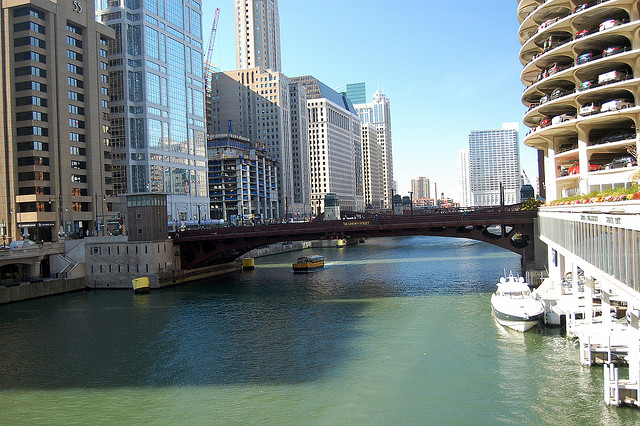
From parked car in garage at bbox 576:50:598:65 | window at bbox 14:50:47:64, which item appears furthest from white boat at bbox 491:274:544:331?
window at bbox 14:50:47:64

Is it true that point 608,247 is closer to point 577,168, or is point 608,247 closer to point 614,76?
point 614,76

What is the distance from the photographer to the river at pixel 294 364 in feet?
103

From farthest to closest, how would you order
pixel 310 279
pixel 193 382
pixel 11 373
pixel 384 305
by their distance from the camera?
pixel 310 279 → pixel 384 305 → pixel 11 373 → pixel 193 382

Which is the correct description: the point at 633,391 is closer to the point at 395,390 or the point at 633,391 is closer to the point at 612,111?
the point at 395,390

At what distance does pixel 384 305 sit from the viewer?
62.3 m

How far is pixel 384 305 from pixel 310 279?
29.3 m

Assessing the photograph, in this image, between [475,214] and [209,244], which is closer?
[475,214]

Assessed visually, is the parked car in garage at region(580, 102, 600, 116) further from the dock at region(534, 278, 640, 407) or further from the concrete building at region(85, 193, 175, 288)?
the concrete building at region(85, 193, 175, 288)

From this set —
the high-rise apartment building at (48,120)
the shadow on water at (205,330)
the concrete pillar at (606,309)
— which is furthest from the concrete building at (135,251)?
the concrete pillar at (606,309)

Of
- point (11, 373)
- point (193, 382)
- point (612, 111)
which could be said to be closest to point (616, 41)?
point (612, 111)

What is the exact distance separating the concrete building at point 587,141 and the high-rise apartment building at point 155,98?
101582mm

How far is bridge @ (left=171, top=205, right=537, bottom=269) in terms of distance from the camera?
75.2m

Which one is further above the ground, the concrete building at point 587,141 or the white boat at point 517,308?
the concrete building at point 587,141

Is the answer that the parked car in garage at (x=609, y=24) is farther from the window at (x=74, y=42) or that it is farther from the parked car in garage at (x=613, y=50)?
the window at (x=74, y=42)
